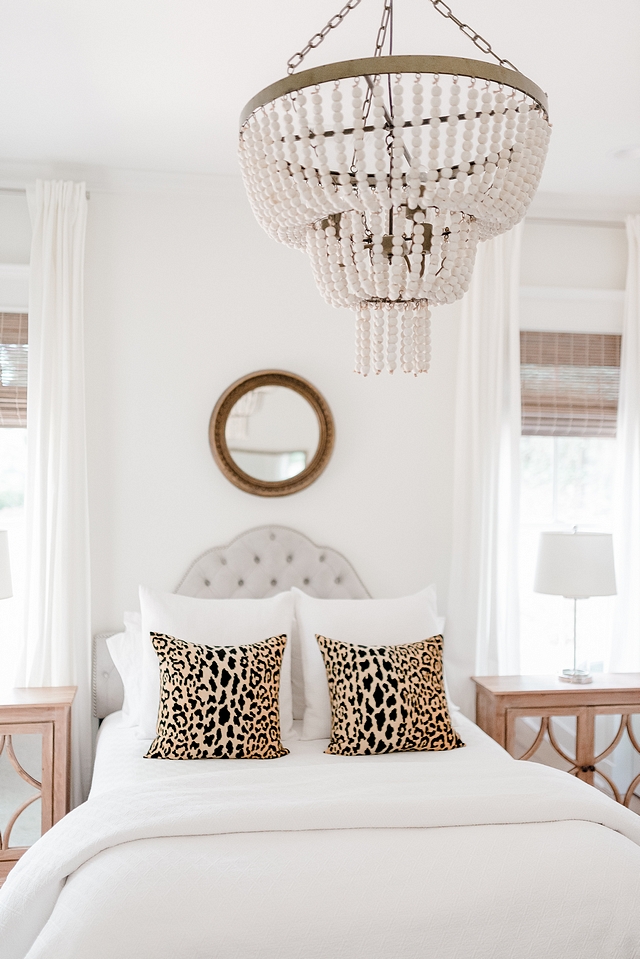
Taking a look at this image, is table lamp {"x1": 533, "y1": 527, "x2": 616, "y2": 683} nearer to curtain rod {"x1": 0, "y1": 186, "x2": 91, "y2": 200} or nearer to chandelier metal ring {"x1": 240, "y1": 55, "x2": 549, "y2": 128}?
chandelier metal ring {"x1": 240, "y1": 55, "x2": 549, "y2": 128}

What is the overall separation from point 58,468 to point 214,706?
1.25 meters

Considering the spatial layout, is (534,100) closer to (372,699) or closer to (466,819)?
(466,819)

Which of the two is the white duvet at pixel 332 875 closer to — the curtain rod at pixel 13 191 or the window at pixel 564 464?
the window at pixel 564 464

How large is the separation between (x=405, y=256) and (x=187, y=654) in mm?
1718

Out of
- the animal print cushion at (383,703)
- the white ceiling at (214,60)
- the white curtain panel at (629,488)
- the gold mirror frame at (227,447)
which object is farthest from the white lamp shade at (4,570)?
the white curtain panel at (629,488)

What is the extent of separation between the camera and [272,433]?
11.5 ft

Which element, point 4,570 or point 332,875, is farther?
point 4,570

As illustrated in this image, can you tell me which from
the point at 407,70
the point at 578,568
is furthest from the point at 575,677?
the point at 407,70

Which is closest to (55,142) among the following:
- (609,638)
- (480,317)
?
(480,317)

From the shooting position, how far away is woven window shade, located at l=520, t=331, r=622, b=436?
12.3 ft

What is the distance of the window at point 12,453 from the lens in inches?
134

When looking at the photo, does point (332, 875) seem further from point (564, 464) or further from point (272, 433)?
point (564, 464)

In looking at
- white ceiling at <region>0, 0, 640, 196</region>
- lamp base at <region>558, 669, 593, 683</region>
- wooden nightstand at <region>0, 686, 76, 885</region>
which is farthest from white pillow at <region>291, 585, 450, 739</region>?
white ceiling at <region>0, 0, 640, 196</region>

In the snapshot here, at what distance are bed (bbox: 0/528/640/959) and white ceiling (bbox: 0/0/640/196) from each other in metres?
2.16
